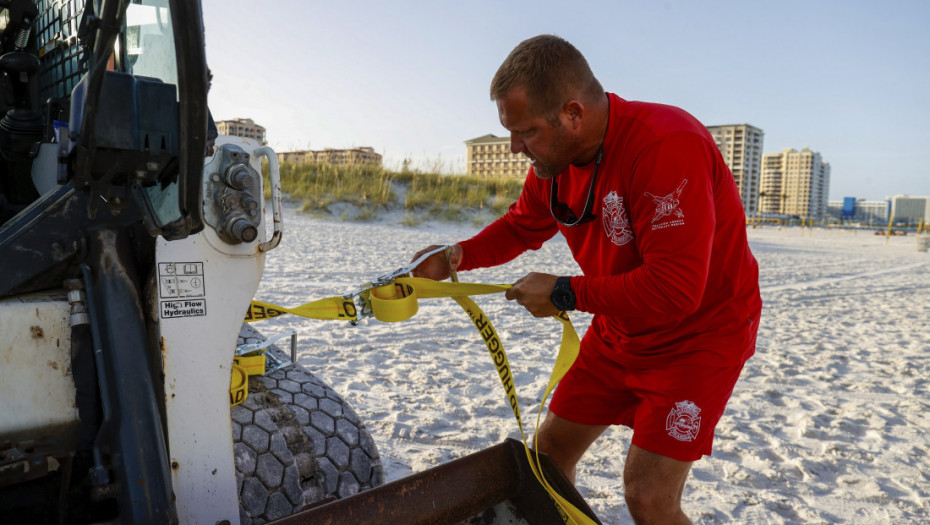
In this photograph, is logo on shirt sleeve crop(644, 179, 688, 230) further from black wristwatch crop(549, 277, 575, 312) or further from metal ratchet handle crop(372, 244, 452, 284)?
metal ratchet handle crop(372, 244, 452, 284)

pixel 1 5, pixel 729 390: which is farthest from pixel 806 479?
pixel 1 5

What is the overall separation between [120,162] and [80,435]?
0.75m

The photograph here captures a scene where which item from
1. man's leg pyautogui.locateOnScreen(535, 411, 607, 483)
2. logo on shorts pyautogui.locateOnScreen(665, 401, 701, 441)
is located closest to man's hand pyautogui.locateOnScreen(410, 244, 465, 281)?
man's leg pyautogui.locateOnScreen(535, 411, 607, 483)

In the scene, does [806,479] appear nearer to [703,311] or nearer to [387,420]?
[703,311]

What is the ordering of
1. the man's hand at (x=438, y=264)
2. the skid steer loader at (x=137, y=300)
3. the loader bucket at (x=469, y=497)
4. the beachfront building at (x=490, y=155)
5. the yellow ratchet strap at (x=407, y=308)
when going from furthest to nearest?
the beachfront building at (x=490, y=155)
the man's hand at (x=438, y=264)
the yellow ratchet strap at (x=407, y=308)
the loader bucket at (x=469, y=497)
the skid steer loader at (x=137, y=300)

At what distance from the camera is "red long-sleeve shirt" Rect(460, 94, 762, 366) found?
1999mm

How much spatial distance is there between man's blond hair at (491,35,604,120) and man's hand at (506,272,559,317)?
1.79ft

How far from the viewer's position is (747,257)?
2.37 m

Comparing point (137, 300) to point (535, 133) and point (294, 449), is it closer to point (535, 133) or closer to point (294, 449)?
point (294, 449)

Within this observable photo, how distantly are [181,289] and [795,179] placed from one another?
136 meters

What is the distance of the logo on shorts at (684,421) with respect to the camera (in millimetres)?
2172

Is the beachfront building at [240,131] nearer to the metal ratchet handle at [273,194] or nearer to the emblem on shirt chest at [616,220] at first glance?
the metal ratchet handle at [273,194]

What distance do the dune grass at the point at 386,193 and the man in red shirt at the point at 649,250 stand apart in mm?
16695

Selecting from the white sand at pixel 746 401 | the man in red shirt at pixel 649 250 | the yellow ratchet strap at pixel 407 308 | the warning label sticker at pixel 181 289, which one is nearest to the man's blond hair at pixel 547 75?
the man in red shirt at pixel 649 250
